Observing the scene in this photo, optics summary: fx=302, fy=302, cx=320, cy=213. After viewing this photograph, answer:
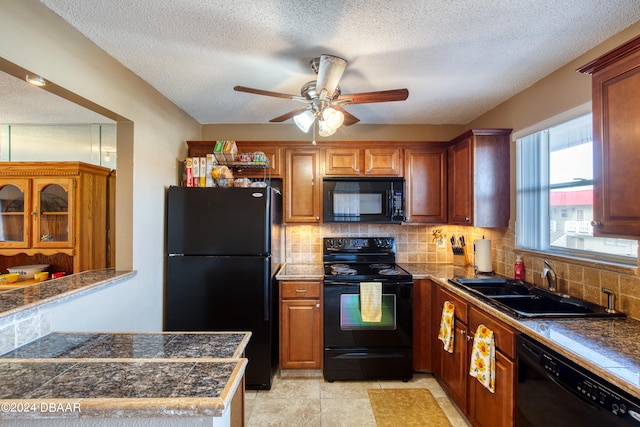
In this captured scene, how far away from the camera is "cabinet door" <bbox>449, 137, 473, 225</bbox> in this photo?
259 centimetres

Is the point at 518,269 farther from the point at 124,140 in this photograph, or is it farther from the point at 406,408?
the point at 124,140

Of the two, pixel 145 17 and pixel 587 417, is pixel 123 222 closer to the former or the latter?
pixel 145 17

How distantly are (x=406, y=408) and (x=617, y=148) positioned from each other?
2.08 metres

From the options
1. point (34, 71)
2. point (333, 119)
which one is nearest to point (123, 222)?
point (34, 71)

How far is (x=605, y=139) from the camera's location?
50.9 inches

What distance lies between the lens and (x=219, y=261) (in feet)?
7.97

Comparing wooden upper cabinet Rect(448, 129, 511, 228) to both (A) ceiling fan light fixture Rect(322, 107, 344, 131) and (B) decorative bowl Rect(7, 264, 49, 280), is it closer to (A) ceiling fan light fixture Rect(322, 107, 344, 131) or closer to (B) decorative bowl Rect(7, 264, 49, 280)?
(A) ceiling fan light fixture Rect(322, 107, 344, 131)

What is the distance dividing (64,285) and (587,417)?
7.85ft

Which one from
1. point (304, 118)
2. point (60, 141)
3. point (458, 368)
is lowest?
Result: point (458, 368)

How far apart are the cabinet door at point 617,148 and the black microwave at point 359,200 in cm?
167

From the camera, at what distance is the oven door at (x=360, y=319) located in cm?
259

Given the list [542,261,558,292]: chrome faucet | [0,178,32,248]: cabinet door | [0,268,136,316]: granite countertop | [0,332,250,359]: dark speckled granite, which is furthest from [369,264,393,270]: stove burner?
[0,178,32,248]: cabinet door

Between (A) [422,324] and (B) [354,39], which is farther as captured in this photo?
(A) [422,324]

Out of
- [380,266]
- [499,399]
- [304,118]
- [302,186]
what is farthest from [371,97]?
[499,399]
